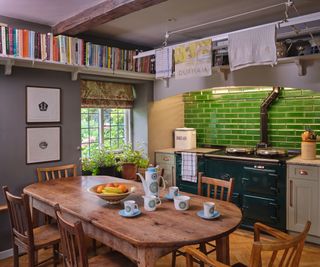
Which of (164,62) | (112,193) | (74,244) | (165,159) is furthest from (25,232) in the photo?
(165,159)

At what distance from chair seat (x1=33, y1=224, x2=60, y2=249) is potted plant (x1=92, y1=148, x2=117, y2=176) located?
1.30 m

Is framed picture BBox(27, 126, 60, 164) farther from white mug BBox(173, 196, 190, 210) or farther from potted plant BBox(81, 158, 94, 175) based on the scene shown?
white mug BBox(173, 196, 190, 210)

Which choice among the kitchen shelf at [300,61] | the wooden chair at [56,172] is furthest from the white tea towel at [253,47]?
the wooden chair at [56,172]

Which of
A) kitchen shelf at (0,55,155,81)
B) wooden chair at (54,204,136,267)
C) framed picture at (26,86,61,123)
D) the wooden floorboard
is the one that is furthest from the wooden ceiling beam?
the wooden floorboard

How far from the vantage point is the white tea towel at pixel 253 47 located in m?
2.63

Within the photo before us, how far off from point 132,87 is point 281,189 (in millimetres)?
2527

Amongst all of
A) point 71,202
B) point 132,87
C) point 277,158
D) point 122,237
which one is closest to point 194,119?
point 132,87

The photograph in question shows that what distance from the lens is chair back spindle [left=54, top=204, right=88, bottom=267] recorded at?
166 cm

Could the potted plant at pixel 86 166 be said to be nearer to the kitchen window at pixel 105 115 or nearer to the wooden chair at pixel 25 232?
the kitchen window at pixel 105 115

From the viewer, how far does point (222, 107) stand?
4.71 m

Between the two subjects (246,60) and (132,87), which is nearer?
(246,60)

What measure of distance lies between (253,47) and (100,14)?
1.39m

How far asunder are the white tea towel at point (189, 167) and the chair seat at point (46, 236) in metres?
1.99

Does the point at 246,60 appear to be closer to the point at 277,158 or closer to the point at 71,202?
the point at 277,158
